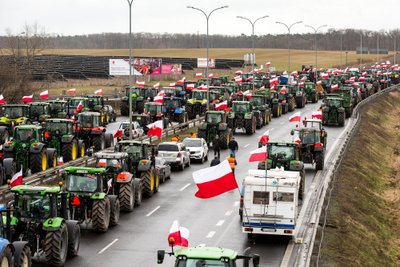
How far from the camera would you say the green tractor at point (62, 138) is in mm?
46406

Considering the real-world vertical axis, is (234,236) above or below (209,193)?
below

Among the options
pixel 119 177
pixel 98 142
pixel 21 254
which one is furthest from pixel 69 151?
pixel 21 254

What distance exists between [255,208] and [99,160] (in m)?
7.34

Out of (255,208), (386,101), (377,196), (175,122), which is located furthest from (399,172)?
(386,101)

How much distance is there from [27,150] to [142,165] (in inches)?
291

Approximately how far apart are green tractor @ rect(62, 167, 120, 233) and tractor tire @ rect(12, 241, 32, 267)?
20.0ft

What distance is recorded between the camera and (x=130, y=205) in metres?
34.0

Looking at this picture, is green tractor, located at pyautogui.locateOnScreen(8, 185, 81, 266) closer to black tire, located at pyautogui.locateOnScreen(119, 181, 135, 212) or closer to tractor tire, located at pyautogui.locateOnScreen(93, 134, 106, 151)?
black tire, located at pyautogui.locateOnScreen(119, 181, 135, 212)

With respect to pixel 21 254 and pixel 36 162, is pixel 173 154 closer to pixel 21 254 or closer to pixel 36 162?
pixel 36 162

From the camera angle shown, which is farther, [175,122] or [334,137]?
[175,122]

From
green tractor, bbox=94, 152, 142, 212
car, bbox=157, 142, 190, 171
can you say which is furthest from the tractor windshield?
car, bbox=157, 142, 190, 171

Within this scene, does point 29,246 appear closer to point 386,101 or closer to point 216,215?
point 216,215

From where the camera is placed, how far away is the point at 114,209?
31.0 meters

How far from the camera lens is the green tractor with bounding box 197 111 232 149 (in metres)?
56.3
